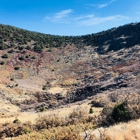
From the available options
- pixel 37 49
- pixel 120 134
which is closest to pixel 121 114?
pixel 120 134

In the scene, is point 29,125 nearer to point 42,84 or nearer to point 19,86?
point 19,86

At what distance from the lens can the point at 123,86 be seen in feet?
121

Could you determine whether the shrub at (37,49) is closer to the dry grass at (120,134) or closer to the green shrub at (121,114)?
the green shrub at (121,114)

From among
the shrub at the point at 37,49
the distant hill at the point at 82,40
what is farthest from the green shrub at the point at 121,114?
the shrub at the point at 37,49

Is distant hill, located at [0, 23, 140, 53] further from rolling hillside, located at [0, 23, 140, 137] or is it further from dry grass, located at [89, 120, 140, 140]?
dry grass, located at [89, 120, 140, 140]

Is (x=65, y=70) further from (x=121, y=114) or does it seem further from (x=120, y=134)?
(x=120, y=134)

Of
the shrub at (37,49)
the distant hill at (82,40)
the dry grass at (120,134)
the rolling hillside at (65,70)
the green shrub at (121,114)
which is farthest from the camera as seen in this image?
the distant hill at (82,40)

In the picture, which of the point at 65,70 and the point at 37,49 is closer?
the point at 65,70

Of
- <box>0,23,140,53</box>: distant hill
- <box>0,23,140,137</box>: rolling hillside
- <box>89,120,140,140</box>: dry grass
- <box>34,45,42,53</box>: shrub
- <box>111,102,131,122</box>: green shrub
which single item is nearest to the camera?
<box>89,120,140,140</box>: dry grass

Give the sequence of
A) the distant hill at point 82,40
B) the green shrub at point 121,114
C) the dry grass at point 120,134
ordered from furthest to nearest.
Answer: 1. the distant hill at point 82,40
2. the green shrub at point 121,114
3. the dry grass at point 120,134

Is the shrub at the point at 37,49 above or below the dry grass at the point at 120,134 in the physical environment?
above

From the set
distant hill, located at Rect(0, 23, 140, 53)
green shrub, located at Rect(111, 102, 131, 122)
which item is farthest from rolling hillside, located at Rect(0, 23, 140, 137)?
green shrub, located at Rect(111, 102, 131, 122)

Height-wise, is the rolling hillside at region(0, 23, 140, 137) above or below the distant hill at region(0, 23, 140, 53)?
below

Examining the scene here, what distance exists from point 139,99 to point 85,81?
35.9 m
